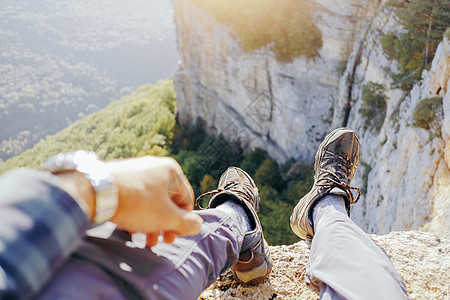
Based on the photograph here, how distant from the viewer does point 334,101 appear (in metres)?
12.7

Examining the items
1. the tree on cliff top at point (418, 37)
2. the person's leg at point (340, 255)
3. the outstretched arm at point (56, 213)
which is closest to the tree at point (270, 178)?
the tree on cliff top at point (418, 37)

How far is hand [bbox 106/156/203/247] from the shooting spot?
0.95 metres

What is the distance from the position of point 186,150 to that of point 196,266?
23.1 metres

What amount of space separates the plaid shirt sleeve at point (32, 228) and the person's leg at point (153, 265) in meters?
0.14

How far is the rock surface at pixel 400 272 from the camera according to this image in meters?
1.95

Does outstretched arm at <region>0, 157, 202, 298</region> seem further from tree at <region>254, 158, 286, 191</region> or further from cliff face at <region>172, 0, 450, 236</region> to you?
tree at <region>254, 158, 286, 191</region>

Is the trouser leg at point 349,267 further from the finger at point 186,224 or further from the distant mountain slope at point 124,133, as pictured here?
the distant mountain slope at point 124,133

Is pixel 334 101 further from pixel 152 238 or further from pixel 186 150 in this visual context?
pixel 186 150

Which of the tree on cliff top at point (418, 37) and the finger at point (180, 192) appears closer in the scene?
the finger at point (180, 192)

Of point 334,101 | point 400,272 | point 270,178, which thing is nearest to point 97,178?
point 400,272

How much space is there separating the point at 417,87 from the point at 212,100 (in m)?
17.0

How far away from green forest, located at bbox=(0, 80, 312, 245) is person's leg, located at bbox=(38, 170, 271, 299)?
9424 millimetres

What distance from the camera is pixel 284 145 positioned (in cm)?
1559

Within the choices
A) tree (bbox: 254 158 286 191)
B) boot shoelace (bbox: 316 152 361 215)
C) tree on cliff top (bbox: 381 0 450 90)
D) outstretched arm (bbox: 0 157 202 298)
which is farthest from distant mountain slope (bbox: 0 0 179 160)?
outstretched arm (bbox: 0 157 202 298)
